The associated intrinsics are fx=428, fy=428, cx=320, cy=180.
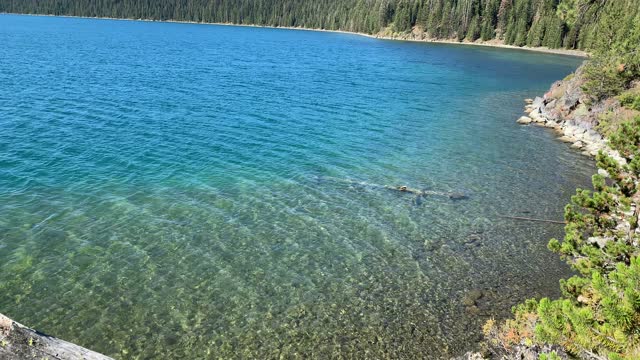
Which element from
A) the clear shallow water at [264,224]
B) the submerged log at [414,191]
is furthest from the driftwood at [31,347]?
the submerged log at [414,191]

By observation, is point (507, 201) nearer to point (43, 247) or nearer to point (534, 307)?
point (534, 307)

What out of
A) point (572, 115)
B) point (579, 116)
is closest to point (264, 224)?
point (579, 116)

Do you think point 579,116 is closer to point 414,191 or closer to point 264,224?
point 414,191

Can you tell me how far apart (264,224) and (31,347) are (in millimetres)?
13062

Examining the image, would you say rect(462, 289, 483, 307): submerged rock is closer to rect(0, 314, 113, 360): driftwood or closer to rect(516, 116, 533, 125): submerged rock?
rect(0, 314, 113, 360): driftwood

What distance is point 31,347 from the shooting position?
32.8 ft

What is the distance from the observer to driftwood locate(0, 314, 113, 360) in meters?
9.86

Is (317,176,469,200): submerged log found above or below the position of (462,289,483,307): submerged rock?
above

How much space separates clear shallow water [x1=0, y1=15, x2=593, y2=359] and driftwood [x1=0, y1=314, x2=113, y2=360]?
386 centimetres

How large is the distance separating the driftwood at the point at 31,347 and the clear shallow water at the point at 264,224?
12.7 ft

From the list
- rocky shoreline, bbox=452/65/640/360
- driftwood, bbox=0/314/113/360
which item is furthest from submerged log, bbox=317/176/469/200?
driftwood, bbox=0/314/113/360

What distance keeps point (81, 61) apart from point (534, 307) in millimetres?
81287

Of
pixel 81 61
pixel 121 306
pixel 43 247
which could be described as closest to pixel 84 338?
pixel 121 306

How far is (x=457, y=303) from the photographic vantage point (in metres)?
17.0
